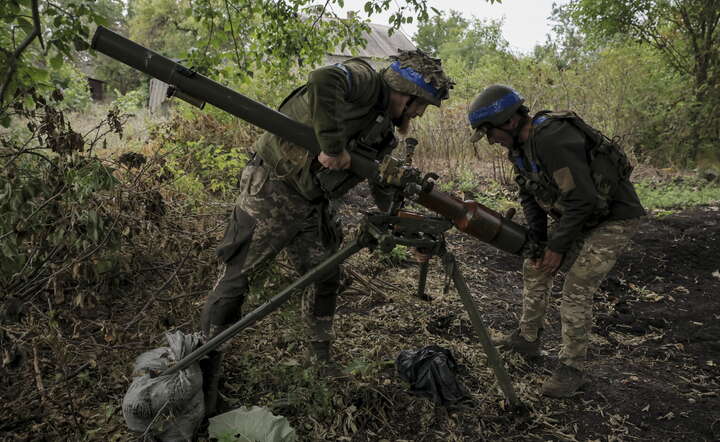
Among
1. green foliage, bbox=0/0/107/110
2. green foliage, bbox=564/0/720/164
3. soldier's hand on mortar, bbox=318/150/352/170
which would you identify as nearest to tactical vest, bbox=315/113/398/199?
soldier's hand on mortar, bbox=318/150/352/170

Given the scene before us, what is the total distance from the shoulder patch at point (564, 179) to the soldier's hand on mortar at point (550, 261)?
18.0 inches

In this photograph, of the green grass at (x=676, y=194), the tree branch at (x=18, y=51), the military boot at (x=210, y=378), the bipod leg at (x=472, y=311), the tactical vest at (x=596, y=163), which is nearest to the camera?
the tree branch at (x=18, y=51)

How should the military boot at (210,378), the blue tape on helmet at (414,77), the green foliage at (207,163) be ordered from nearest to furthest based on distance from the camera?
the blue tape on helmet at (414,77) → the military boot at (210,378) → the green foliage at (207,163)

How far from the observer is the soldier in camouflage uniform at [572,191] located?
2.82 meters

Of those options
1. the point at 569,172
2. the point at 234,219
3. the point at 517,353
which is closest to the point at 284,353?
the point at 234,219

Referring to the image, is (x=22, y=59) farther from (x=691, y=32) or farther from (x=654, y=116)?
(x=691, y=32)

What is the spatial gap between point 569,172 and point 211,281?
9.21 ft

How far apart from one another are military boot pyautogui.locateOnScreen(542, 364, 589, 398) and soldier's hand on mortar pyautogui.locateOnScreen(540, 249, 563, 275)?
69 centimetres

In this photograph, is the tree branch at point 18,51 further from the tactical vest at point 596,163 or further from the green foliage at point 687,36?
the green foliage at point 687,36

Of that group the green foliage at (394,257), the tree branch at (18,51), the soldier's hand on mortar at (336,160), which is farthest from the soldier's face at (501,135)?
the tree branch at (18,51)

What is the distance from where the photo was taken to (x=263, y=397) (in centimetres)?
275

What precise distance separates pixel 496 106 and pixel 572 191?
0.75 metres

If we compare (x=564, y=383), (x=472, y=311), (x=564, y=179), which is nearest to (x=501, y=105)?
(x=564, y=179)

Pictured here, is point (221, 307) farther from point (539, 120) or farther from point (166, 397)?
point (539, 120)
